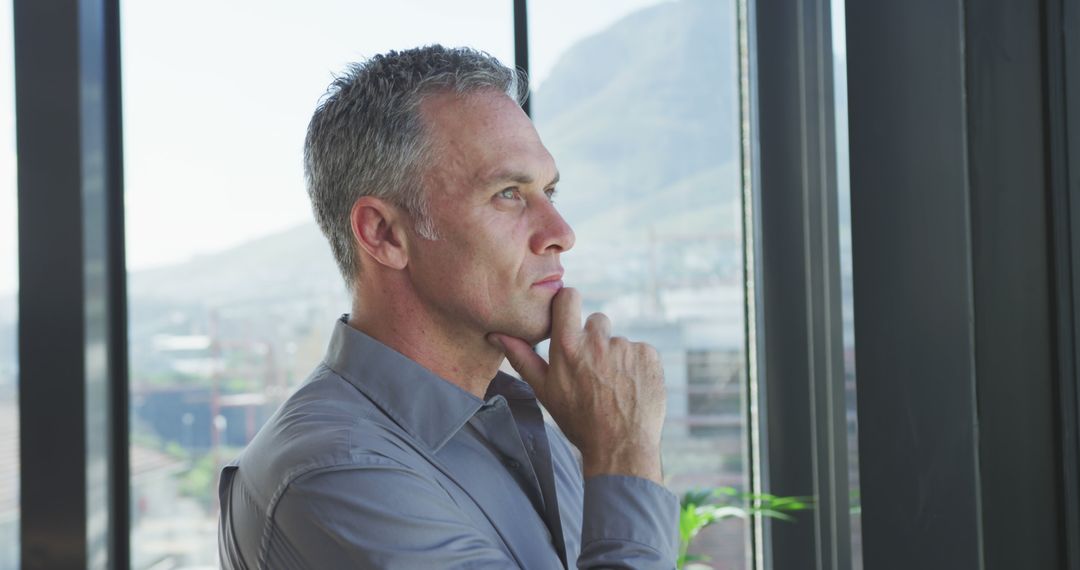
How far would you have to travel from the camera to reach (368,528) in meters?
0.94

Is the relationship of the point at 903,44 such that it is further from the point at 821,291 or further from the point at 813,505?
the point at 813,505

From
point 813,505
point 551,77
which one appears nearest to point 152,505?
point 551,77

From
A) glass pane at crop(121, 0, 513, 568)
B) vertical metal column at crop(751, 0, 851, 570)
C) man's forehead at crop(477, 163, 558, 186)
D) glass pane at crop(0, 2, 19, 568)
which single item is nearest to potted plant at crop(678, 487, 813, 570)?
vertical metal column at crop(751, 0, 851, 570)

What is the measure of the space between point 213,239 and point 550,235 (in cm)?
183

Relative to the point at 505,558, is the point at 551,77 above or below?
above

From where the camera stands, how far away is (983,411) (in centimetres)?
99

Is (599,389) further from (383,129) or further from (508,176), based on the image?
(383,129)

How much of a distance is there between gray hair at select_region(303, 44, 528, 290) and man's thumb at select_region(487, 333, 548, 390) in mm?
180

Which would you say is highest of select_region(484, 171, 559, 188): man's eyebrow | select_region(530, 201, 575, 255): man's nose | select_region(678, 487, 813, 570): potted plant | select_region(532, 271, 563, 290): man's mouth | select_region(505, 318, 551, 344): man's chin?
select_region(484, 171, 559, 188): man's eyebrow

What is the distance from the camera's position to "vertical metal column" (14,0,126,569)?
2.37 meters

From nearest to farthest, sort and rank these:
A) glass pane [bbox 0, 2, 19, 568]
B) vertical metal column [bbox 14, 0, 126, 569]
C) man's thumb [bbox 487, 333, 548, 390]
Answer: man's thumb [bbox 487, 333, 548, 390] < vertical metal column [bbox 14, 0, 126, 569] < glass pane [bbox 0, 2, 19, 568]

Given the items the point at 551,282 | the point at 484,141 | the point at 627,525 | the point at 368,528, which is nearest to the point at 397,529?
the point at 368,528

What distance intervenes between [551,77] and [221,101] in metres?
1.04

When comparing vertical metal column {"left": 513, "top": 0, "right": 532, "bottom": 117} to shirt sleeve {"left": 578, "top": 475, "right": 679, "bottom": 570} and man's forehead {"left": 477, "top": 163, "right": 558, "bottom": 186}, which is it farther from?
shirt sleeve {"left": 578, "top": 475, "right": 679, "bottom": 570}
